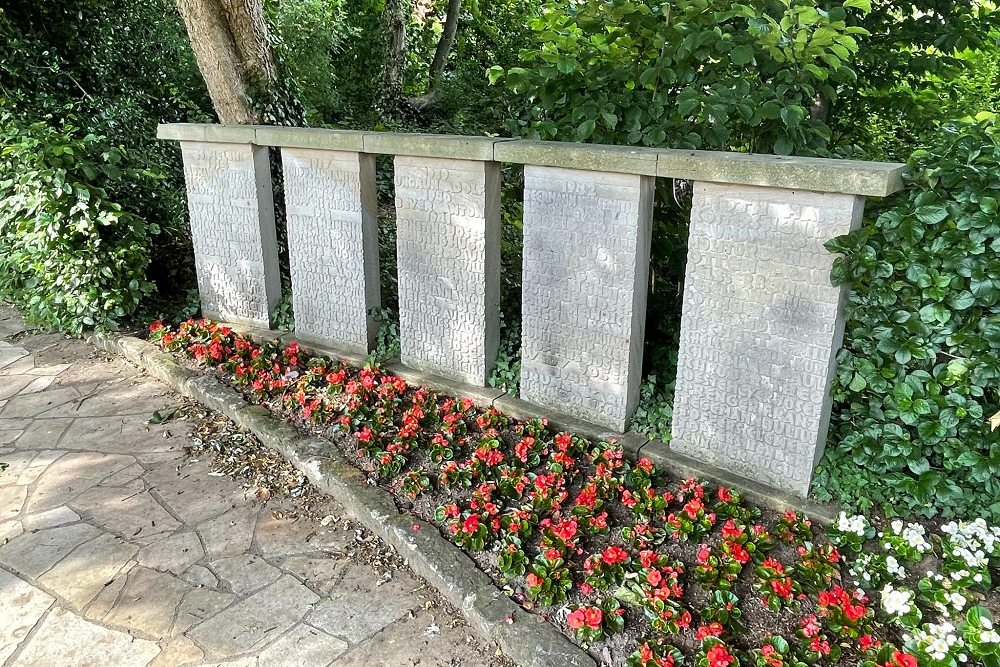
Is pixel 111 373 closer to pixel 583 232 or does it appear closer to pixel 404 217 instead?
pixel 404 217

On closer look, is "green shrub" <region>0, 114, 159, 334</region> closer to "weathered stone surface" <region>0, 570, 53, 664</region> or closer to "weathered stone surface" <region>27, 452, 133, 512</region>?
"weathered stone surface" <region>27, 452, 133, 512</region>

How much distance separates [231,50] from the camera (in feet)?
16.6

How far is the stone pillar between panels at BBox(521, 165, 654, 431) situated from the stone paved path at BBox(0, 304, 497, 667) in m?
1.18

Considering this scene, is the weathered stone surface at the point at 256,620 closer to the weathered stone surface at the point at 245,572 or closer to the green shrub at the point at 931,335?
the weathered stone surface at the point at 245,572

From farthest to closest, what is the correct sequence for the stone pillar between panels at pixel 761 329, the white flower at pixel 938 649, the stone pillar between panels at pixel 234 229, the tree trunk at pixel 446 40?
the tree trunk at pixel 446 40, the stone pillar between panels at pixel 234 229, the stone pillar between panels at pixel 761 329, the white flower at pixel 938 649

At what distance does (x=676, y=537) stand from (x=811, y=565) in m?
0.47

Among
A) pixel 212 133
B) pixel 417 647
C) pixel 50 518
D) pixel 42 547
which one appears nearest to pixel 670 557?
pixel 417 647

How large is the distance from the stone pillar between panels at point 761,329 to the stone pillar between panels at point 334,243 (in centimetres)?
185

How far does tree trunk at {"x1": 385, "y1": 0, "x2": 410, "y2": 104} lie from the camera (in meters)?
8.81

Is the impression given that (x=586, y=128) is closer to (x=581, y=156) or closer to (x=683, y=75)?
(x=581, y=156)

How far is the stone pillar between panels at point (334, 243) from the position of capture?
13.2 ft

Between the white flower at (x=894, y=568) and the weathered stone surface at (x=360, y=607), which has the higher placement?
the white flower at (x=894, y=568)

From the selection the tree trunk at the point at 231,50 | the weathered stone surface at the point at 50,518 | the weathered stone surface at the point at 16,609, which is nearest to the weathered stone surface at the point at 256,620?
the weathered stone surface at the point at 16,609

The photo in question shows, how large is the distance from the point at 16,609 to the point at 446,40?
8.18m
